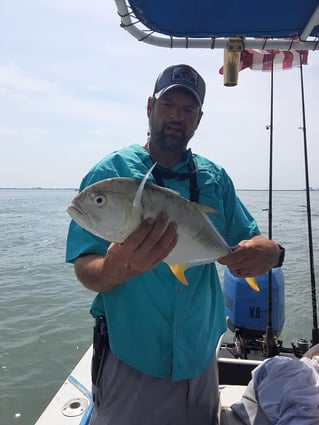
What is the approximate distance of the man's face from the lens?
2.30 meters

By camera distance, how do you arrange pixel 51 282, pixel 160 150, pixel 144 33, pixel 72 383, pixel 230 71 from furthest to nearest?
1. pixel 51 282
2. pixel 72 383
3. pixel 230 71
4. pixel 144 33
5. pixel 160 150

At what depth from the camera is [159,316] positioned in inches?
80.5

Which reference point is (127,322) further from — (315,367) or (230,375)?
(230,375)

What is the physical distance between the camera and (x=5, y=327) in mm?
7617

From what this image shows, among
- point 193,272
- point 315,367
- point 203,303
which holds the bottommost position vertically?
point 315,367

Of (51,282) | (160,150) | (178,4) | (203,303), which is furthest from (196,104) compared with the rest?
(51,282)

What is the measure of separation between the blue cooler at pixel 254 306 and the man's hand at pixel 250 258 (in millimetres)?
2275

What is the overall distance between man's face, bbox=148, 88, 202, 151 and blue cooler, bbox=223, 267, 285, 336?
7.85ft

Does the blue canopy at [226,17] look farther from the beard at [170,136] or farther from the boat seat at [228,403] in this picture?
the boat seat at [228,403]

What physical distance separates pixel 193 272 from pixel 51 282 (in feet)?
32.0

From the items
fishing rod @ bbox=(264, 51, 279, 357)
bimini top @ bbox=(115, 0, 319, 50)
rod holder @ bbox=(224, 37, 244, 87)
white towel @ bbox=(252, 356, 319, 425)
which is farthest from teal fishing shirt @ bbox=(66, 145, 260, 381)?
fishing rod @ bbox=(264, 51, 279, 357)

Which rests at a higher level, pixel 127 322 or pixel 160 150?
pixel 160 150

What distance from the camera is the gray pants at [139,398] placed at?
2.05m

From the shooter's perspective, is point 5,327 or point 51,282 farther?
point 51,282
